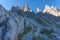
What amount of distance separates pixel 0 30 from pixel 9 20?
1048cm

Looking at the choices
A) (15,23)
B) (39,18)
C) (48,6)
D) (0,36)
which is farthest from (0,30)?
(48,6)

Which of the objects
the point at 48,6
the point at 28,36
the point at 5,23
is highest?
the point at 48,6

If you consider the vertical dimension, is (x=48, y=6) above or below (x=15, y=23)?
above

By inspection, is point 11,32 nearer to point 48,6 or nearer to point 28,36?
point 28,36

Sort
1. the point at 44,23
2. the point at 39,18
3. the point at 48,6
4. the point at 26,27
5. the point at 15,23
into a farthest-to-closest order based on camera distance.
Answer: the point at 48,6 → the point at 39,18 → the point at 44,23 → the point at 26,27 → the point at 15,23

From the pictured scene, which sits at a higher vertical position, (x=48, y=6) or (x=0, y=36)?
(x=48, y=6)

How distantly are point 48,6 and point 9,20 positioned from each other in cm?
11601

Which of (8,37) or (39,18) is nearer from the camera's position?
(8,37)

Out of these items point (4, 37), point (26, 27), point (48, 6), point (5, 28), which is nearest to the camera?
point (4, 37)

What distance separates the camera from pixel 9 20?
73312 mm

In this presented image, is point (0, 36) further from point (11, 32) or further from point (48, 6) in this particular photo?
point (48, 6)

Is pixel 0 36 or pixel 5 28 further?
pixel 5 28

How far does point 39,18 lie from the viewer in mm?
135375

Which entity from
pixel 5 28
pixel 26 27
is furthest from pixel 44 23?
pixel 5 28
